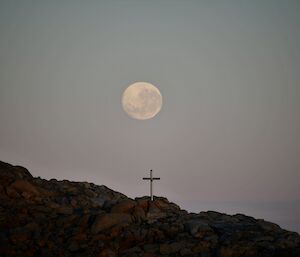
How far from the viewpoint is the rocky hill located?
22266 mm

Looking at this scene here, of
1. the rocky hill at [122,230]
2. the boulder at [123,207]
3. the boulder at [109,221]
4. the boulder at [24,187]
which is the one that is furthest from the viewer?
the boulder at [24,187]

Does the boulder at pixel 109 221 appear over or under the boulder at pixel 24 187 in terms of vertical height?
under

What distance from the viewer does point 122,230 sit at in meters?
24.4

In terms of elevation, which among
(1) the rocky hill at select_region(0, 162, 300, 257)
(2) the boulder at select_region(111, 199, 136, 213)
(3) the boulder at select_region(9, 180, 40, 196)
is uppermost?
(3) the boulder at select_region(9, 180, 40, 196)

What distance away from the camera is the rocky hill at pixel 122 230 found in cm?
2227

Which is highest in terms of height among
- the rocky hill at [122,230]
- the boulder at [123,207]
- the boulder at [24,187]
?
the boulder at [24,187]

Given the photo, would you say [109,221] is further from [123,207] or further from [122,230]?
[123,207]

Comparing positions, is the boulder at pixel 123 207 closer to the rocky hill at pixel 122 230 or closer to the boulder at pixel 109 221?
the rocky hill at pixel 122 230

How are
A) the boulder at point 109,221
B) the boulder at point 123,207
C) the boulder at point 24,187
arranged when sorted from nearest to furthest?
the boulder at point 109,221
the boulder at point 123,207
the boulder at point 24,187

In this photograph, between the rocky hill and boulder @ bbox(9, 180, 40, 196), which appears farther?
boulder @ bbox(9, 180, 40, 196)

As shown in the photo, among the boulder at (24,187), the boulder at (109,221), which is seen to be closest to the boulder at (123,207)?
the boulder at (109,221)

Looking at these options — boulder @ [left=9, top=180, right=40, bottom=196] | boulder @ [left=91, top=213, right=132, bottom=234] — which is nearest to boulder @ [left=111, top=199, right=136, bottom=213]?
boulder @ [left=91, top=213, right=132, bottom=234]

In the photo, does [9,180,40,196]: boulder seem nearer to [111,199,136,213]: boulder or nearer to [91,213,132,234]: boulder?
[111,199,136,213]: boulder

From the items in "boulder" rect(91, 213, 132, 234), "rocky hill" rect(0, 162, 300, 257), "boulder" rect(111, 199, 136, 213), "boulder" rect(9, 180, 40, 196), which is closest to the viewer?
"rocky hill" rect(0, 162, 300, 257)
